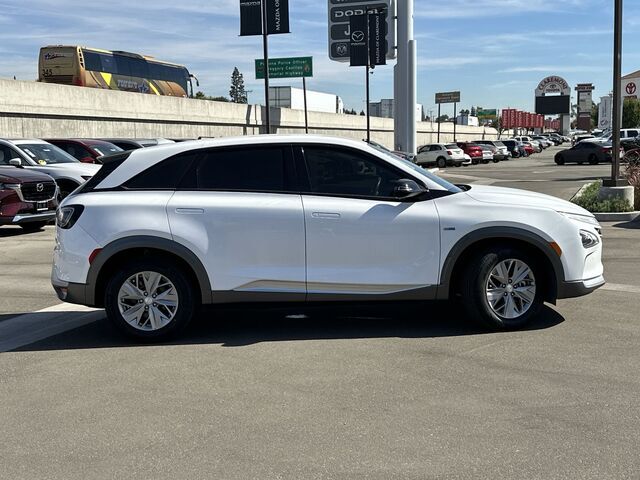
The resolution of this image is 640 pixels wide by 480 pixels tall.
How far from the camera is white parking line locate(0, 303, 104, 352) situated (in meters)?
6.35

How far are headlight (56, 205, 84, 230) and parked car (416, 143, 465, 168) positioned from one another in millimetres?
40625

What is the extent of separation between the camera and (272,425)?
13.9 ft

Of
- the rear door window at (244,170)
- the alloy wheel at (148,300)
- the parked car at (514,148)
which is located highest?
the parked car at (514,148)

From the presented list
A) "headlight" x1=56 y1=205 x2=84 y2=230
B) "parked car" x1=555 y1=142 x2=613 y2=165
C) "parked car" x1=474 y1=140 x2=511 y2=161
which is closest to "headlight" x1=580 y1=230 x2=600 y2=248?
"headlight" x1=56 y1=205 x2=84 y2=230

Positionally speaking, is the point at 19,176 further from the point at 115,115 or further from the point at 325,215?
the point at 115,115

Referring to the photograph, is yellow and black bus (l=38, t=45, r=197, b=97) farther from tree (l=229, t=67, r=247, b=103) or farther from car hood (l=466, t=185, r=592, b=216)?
tree (l=229, t=67, r=247, b=103)

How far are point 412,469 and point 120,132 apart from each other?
111 ft

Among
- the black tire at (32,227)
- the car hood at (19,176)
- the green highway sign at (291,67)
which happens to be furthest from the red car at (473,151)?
the car hood at (19,176)

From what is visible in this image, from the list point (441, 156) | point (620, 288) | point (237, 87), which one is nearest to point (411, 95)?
point (441, 156)

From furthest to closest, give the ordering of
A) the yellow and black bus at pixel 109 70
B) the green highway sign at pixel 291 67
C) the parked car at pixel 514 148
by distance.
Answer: the parked car at pixel 514 148 → the green highway sign at pixel 291 67 → the yellow and black bus at pixel 109 70

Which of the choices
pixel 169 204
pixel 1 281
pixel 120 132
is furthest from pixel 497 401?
pixel 120 132

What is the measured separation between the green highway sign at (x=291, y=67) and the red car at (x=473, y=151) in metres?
12.8

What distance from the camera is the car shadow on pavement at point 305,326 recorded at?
20.2ft

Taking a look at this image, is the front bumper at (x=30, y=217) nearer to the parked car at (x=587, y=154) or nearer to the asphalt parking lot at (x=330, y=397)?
the asphalt parking lot at (x=330, y=397)
